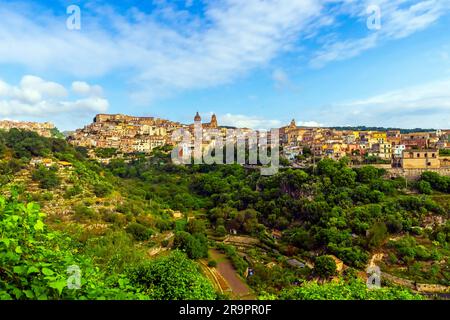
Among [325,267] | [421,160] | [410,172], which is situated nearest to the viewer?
[325,267]

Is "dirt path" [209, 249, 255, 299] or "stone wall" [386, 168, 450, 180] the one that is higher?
"stone wall" [386, 168, 450, 180]

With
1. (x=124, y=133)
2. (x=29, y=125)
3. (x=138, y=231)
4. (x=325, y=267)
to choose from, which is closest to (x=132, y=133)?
(x=124, y=133)

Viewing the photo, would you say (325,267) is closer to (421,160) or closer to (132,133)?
(421,160)

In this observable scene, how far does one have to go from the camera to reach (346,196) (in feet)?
69.2

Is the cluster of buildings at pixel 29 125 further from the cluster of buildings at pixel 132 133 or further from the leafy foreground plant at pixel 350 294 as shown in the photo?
the leafy foreground plant at pixel 350 294

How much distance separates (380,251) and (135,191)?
1809cm

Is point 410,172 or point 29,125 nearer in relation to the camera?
point 410,172

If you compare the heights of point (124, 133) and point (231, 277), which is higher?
point (124, 133)

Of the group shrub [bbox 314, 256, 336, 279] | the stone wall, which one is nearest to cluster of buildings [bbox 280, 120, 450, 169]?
the stone wall

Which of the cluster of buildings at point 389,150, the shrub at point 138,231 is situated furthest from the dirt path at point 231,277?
the cluster of buildings at point 389,150

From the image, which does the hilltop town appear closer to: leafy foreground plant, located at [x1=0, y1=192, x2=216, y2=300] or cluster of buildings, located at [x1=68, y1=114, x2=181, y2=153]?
cluster of buildings, located at [x1=68, y1=114, x2=181, y2=153]

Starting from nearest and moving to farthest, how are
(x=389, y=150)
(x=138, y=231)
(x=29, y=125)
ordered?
(x=138, y=231) → (x=389, y=150) → (x=29, y=125)
